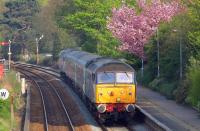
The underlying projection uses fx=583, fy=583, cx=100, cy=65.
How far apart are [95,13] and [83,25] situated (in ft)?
6.01

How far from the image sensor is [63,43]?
80.7 m

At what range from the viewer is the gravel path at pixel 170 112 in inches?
1018

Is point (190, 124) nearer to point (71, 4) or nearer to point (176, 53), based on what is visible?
point (176, 53)

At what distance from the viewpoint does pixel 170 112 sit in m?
30.0

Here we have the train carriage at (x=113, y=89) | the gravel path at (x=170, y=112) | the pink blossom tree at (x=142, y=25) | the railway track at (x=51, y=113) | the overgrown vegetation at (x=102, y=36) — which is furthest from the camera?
the pink blossom tree at (x=142, y=25)

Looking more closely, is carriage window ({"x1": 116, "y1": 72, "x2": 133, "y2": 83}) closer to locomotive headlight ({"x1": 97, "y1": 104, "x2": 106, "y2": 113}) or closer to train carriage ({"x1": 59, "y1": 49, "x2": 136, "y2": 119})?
train carriage ({"x1": 59, "y1": 49, "x2": 136, "y2": 119})

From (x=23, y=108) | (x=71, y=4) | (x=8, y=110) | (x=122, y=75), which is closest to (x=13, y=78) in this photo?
(x=23, y=108)

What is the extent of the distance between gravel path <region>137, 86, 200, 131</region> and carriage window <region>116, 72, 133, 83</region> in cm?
225

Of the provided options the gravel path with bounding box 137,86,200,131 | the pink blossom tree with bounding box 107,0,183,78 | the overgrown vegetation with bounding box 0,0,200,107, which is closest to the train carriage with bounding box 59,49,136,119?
the gravel path with bounding box 137,86,200,131

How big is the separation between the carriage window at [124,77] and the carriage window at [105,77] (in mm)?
244

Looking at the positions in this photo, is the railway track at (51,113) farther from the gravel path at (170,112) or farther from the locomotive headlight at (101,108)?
the gravel path at (170,112)

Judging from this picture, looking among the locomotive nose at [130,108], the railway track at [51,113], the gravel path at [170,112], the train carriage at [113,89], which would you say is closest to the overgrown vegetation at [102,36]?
the gravel path at [170,112]

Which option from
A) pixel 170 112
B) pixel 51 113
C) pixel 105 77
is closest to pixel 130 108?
pixel 105 77

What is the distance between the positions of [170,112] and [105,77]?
4140 mm
